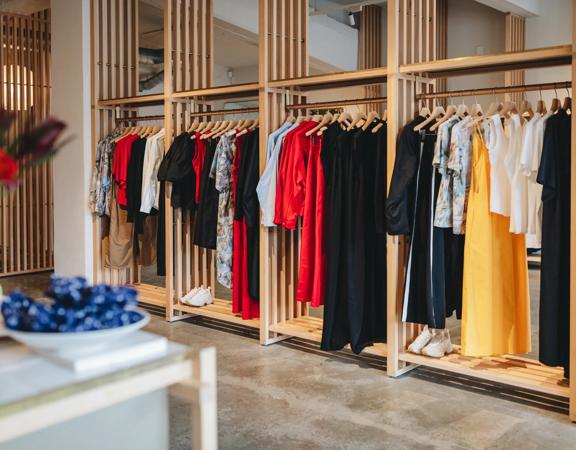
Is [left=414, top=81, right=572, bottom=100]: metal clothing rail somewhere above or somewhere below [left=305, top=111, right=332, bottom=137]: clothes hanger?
above

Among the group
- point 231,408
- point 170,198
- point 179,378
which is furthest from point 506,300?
point 170,198

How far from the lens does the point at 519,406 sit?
371 centimetres

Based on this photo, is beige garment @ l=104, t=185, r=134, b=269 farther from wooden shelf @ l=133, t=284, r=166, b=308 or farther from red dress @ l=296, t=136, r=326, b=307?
red dress @ l=296, t=136, r=326, b=307

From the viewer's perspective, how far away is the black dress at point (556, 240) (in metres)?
3.47

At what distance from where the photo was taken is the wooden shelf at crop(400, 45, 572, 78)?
350cm

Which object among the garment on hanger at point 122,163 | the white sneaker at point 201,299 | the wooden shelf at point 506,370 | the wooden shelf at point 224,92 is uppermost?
the wooden shelf at point 224,92

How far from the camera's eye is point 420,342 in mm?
4230

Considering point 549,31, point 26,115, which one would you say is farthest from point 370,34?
point 26,115

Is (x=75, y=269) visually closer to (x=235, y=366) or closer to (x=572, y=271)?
(x=235, y=366)

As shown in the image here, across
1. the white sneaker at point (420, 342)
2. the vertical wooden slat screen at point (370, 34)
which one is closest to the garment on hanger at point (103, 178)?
the white sneaker at point (420, 342)

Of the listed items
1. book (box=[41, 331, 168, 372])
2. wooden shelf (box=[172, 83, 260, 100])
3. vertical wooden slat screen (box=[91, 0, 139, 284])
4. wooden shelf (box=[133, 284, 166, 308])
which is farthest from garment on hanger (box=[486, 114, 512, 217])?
vertical wooden slat screen (box=[91, 0, 139, 284])

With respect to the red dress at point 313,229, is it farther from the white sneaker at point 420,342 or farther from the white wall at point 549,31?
the white wall at point 549,31

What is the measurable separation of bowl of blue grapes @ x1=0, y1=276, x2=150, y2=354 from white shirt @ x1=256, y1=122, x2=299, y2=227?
2.89 m

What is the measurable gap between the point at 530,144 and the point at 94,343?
2.68m
